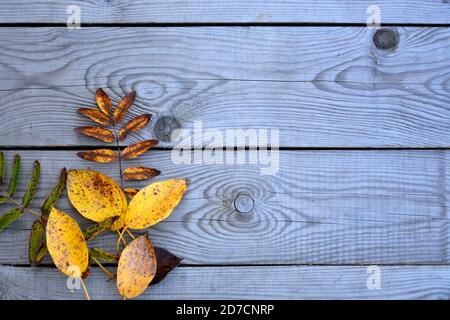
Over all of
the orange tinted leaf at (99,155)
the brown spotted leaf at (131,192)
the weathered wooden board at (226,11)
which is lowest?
the brown spotted leaf at (131,192)

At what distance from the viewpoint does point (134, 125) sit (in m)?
0.97

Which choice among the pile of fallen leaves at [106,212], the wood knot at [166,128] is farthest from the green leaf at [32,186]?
the wood knot at [166,128]

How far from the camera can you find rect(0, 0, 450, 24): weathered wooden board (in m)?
0.99

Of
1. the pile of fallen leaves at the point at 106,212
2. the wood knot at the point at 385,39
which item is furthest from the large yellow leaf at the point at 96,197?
the wood knot at the point at 385,39

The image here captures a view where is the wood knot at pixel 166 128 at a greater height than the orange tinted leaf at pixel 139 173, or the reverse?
the wood knot at pixel 166 128

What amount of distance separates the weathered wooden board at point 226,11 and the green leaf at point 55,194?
0.95 ft

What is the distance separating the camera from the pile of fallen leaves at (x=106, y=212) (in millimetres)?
909

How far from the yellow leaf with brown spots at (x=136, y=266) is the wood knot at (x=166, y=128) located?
18 centimetres

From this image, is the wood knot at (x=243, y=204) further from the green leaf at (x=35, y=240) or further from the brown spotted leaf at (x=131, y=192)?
the green leaf at (x=35, y=240)

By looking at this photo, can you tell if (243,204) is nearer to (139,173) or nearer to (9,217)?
(139,173)

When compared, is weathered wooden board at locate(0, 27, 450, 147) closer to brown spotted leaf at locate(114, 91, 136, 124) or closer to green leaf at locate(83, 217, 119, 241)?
brown spotted leaf at locate(114, 91, 136, 124)

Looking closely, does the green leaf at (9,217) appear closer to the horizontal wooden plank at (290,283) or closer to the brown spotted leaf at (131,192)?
the horizontal wooden plank at (290,283)

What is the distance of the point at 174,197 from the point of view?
946mm
